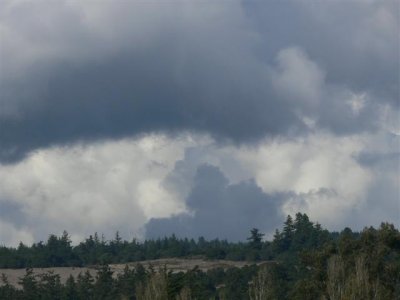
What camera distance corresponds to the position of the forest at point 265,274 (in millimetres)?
80188

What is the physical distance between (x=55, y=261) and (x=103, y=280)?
7470cm

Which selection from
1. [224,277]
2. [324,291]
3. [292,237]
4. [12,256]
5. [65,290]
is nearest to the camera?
[324,291]

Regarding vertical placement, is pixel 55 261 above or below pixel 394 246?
above

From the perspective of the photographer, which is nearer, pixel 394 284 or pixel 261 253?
pixel 394 284

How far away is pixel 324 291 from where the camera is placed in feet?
282

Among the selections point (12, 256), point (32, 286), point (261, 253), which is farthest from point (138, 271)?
point (12, 256)

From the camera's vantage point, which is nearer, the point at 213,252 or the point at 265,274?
the point at 265,274

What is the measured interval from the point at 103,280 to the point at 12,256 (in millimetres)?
70243

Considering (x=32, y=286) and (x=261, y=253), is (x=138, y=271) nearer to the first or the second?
(x=32, y=286)

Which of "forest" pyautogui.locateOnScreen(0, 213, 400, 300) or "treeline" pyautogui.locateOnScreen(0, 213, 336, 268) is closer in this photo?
"forest" pyautogui.locateOnScreen(0, 213, 400, 300)

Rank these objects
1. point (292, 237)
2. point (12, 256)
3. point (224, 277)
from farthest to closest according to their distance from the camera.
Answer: point (12, 256), point (292, 237), point (224, 277)

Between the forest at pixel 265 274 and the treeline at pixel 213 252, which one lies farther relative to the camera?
the treeline at pixel 213 252

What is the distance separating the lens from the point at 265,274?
270 ft

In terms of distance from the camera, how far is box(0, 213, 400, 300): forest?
8019cm
